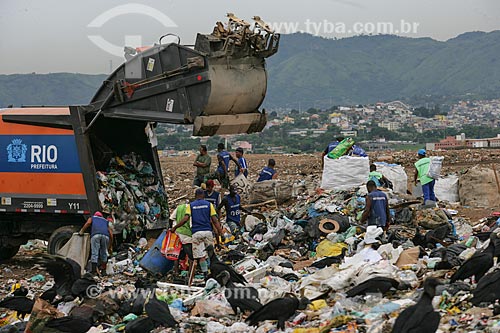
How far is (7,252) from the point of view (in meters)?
13.4

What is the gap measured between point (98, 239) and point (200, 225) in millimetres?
1558

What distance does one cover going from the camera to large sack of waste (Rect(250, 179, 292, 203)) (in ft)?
48.9

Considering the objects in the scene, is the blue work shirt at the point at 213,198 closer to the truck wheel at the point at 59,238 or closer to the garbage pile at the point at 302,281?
the garbage pile at the point at 302,281

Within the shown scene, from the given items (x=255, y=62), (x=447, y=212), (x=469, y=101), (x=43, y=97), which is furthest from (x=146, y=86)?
(x=469, y=101)

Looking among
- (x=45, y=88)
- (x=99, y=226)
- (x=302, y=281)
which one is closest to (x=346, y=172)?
(x=99, y=226)

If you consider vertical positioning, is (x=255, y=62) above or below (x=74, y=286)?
above

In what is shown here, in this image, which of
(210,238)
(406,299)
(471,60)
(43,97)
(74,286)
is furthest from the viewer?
(471,60)

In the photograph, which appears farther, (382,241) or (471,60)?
(471,60)

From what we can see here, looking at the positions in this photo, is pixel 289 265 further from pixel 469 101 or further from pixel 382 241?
pixel 469 101

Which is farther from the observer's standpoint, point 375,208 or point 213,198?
point 213,198

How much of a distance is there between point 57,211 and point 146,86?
2.25 m

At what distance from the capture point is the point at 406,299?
841cm

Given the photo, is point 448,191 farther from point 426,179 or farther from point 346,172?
point 346,172

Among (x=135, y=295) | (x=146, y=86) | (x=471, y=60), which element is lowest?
(x=135, y=295)
